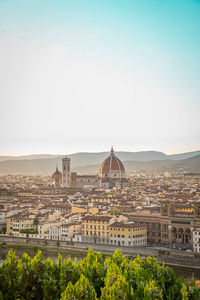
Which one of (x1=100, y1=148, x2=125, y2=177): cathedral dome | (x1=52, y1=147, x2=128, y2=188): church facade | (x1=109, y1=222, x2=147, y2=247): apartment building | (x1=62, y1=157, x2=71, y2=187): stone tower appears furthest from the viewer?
(x1=100, y1=148, x2=125, y2=177): cathedral dome

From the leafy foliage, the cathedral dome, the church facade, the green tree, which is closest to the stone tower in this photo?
the church facade

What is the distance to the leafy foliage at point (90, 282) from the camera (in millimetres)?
18078

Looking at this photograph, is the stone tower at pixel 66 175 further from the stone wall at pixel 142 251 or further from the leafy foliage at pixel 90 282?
the leafy foliage at pixel 90 282

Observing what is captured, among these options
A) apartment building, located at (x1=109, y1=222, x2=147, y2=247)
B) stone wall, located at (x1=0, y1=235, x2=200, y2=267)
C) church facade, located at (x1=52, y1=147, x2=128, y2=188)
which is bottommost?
stone wall, located at (x1=0, y1=235, x2=200, y2=267)

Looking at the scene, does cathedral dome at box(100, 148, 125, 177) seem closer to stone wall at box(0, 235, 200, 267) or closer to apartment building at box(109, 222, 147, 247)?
stone wall at box(0, 235, 200, 267)

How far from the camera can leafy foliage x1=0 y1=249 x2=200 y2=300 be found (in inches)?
712

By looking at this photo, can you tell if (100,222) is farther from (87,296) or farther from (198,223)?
(87,296)

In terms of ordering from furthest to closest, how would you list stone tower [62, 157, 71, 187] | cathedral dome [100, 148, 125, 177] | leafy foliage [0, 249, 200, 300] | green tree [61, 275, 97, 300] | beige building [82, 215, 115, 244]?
1. cathedral dome [100, 148, 125, 177]
2. stone tower [62, 157, 71, 187]
3. beige building [82, 215, 115, 244]
4. leafy foliage [0, 249, 200, 300]
5. green tree [61, 275, 97, 300]

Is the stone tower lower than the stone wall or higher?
higher

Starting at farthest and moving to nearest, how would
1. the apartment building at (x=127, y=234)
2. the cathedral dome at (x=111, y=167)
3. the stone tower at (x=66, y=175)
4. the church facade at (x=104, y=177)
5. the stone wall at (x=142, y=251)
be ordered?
the cathedral dome at (x=111, y=167)
the church facade at (x=104, y=177)
the stone tower at (x=66, y=175)
the apartment building at (x=127, y=234)
the stone wall at (x=142, y=251)

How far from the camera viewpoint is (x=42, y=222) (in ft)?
168

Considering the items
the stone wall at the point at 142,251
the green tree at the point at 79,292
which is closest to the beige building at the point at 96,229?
the stone wall at the point at 142,251

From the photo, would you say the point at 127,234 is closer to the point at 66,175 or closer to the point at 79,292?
the point at 79,292

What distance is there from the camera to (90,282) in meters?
20.0
